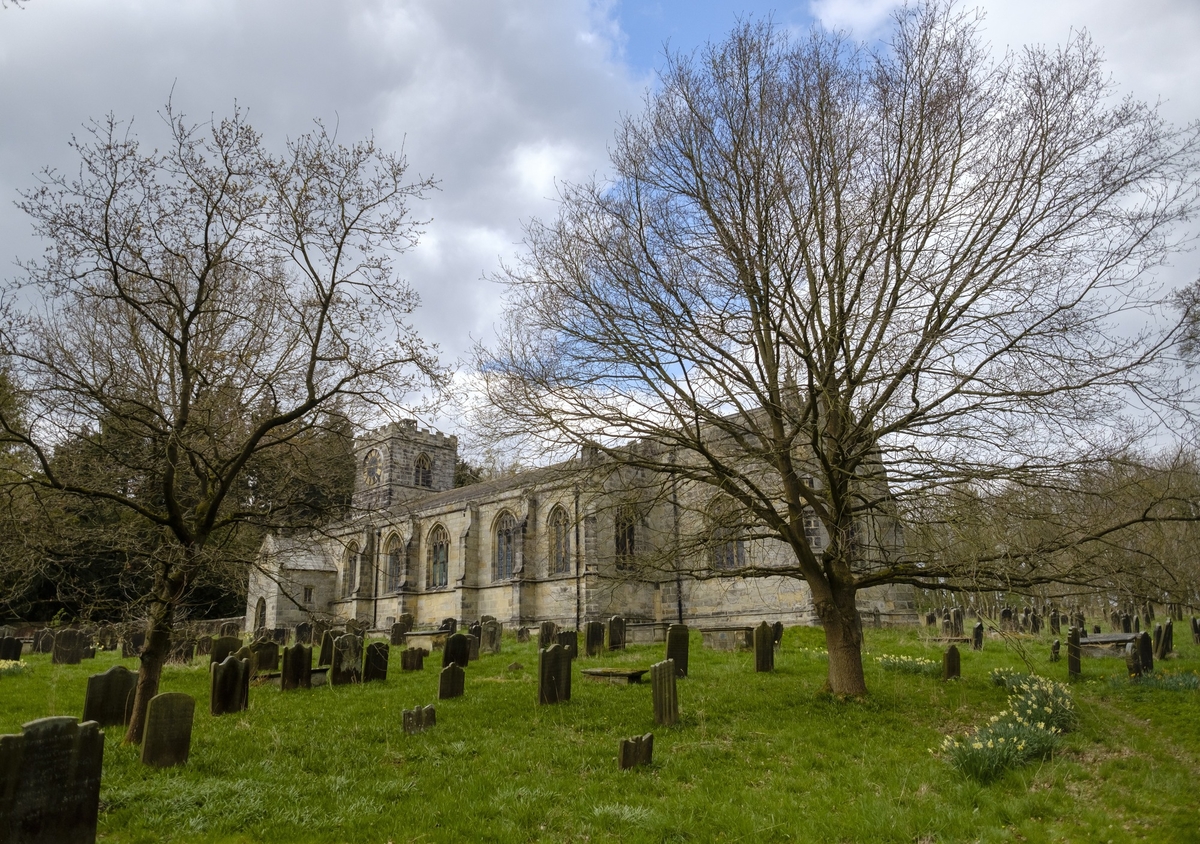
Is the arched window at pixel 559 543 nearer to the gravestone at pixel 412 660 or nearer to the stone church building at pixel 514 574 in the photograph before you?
the stone church building at pixel 514 574

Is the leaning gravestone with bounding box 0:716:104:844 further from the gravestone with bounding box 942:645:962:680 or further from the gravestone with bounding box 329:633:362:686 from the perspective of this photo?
the gravestone with bounding box 942:645:962:680

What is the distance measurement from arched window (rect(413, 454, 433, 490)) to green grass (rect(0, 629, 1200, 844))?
1191 inches

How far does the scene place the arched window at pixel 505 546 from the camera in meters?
28.6

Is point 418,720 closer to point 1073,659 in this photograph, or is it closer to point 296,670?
point 296,670

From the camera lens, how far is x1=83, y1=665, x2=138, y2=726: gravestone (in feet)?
26.6

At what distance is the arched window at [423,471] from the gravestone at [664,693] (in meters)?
33.9

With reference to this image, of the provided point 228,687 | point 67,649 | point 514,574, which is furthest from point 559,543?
point 228,687

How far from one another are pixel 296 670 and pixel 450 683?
9.31ft

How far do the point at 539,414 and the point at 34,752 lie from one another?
18.5 ft

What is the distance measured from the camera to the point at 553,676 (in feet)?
32.3

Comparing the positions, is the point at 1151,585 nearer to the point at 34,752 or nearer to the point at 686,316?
the point at 686,316

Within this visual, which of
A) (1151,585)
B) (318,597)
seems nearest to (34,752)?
(1151,585)

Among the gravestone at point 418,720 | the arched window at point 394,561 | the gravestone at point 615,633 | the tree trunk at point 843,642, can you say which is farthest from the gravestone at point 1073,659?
the arched window at point 394,561

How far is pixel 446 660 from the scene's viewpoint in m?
12.3
